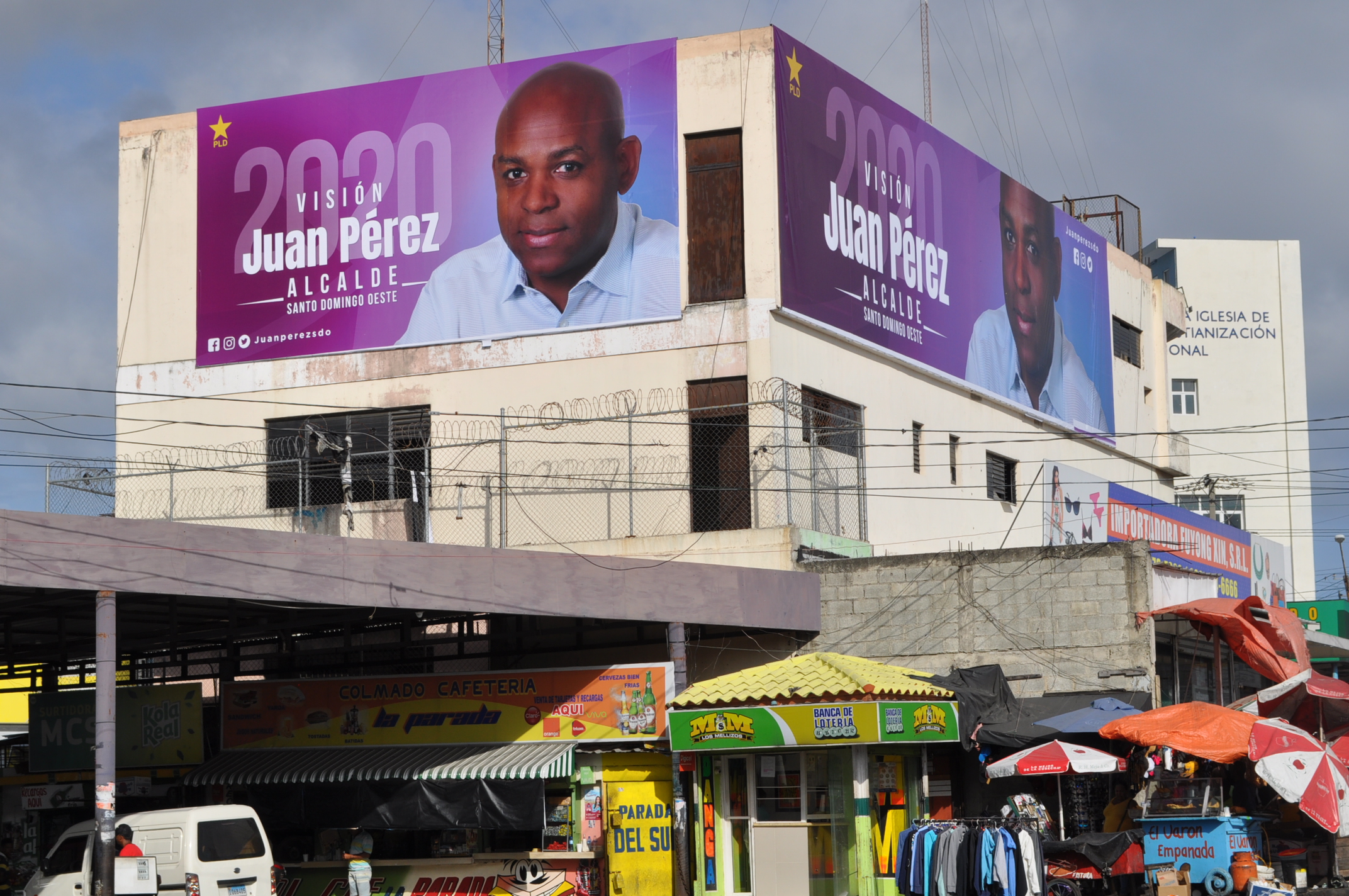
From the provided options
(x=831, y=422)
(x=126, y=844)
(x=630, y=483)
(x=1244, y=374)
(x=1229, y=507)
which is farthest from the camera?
(x=1229, y=507)

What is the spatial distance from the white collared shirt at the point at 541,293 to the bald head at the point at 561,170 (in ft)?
0.81

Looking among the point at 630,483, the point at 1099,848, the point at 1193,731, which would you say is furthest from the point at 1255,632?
the point at 630,483

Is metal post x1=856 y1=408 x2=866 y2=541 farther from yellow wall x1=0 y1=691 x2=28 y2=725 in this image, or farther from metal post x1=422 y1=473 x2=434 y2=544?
yellow wall x1=0 y1=691 x2=28 y2=725

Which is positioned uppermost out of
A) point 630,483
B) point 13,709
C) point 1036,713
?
point 630,483

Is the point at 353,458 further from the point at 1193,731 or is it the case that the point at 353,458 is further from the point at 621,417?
the point at 1193,731

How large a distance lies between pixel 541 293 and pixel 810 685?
42.1ft

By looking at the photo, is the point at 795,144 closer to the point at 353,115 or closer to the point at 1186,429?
the point at 353,115

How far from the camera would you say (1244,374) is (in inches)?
2869

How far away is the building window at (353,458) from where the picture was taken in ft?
110

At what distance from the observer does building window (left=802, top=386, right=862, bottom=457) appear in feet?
101

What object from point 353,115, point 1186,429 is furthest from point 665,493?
point 1186,429

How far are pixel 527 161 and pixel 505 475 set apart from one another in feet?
21.8

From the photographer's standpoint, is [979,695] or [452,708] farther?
[452,708]

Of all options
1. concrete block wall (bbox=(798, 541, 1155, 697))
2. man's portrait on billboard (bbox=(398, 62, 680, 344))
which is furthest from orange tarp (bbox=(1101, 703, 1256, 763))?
man's portrait on billboard (bbox=(398, 62, 680, 344))
